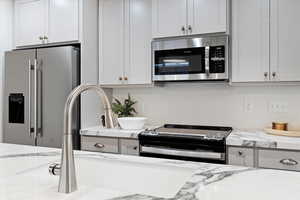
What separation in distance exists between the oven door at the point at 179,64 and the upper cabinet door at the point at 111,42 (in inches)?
18.9

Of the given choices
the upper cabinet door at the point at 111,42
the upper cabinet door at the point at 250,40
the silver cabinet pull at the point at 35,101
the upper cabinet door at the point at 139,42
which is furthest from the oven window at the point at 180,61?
the silver cabinet pull at the point at 35,101

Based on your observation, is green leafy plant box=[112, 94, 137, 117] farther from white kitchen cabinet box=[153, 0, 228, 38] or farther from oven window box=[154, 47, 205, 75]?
white kitchen cabinet box=[153, 0, 228, 38]

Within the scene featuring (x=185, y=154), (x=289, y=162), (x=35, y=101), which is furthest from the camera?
(x=35, y=101)

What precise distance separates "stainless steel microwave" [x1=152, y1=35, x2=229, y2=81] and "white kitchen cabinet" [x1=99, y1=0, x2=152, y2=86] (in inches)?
6.4

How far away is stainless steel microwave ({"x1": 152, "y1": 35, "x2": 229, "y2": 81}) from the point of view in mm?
2477

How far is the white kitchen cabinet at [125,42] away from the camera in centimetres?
285

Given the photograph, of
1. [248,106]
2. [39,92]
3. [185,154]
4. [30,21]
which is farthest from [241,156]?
[30,21]

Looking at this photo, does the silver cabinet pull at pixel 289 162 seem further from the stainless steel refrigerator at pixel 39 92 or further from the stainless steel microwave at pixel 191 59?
the stainless steel refrigerator at pixel 39 92

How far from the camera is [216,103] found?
288 cm

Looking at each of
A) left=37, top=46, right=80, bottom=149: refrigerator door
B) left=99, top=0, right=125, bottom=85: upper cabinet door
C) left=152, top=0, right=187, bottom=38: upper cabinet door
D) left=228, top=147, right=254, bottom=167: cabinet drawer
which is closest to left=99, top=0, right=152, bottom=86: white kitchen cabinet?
left=99, top=0, right=125, bottom=85: upper cabinet door

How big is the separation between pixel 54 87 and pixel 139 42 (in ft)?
3.55

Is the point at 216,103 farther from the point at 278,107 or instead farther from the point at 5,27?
the point at 5,27

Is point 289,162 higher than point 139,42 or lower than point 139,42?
lower

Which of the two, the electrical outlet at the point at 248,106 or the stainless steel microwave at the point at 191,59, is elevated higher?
the stainless steel microwave at the point at 191,59
